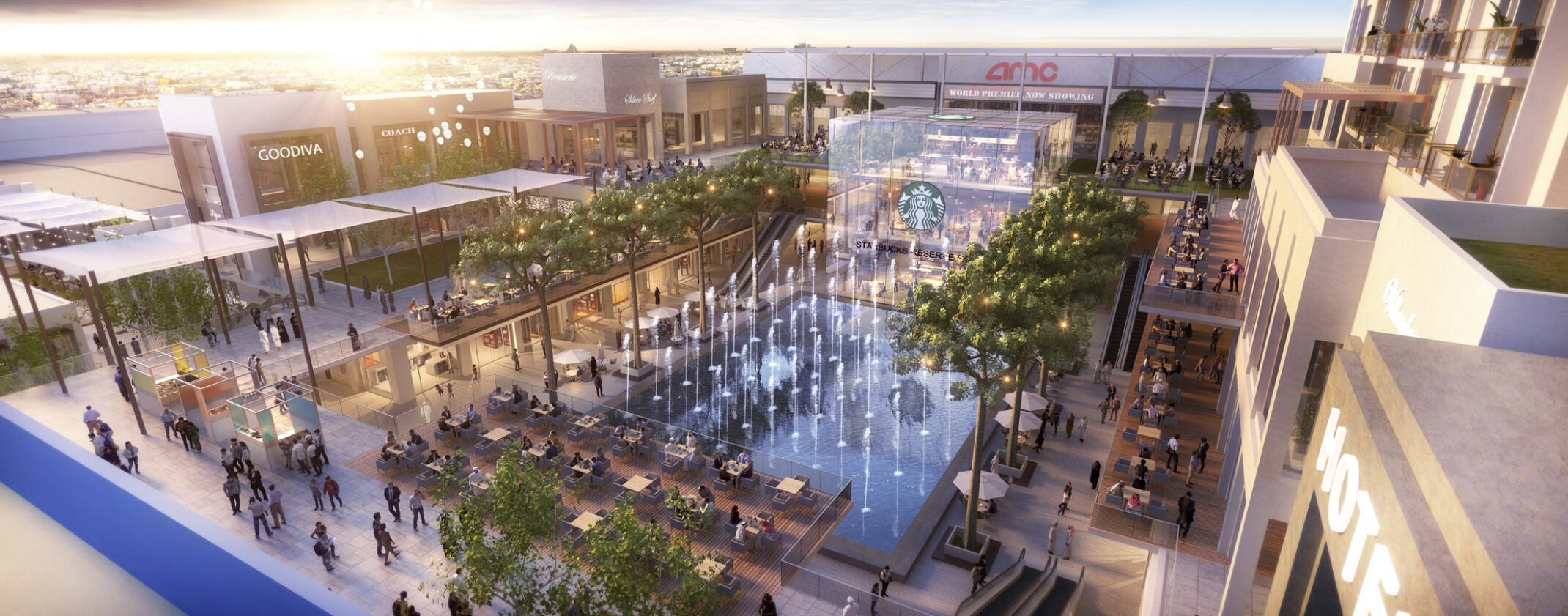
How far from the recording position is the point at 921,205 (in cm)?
3728

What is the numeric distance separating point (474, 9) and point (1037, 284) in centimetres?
3528

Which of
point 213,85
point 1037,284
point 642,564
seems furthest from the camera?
point 213,85

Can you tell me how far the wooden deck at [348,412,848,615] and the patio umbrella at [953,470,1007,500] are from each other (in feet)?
14.2

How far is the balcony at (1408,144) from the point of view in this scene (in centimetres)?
1809

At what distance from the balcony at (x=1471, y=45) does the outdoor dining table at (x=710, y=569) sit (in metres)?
19.8

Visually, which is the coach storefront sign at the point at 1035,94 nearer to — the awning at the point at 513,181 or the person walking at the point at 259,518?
the awning at the point at 513,181

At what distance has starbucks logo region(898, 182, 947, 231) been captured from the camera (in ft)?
121

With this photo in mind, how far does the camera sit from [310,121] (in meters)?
39.0

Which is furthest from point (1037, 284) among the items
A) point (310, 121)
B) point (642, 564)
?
point (310, 121)

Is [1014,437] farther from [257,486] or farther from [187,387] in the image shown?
[187,387]

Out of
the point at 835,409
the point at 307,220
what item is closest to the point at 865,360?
the point at 835,409

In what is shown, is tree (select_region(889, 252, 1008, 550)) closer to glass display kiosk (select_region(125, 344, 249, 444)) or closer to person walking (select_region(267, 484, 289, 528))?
person walking (select_region(267, 484, 289, 528))

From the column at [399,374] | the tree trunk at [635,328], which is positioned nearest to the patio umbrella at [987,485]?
the tree trunk at [635,328]

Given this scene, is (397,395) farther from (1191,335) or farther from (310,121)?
(1191,335)
